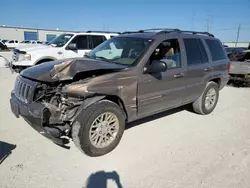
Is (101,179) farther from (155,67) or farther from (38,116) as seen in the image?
(155,67)

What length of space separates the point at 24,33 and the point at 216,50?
62.0 metres

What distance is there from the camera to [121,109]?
342 cm

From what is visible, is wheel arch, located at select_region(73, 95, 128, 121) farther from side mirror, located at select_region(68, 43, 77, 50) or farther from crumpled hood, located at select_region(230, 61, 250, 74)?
crumpled hood, located at select_region(230, 61, 250, 74)

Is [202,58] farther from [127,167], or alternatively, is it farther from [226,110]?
[127,167]

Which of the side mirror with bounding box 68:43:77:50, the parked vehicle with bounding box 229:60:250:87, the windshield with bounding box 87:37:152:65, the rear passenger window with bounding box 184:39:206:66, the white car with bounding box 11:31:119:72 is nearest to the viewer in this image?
the windshield with bounding box 87:37:152:65

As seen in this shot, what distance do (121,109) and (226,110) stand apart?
3.67m

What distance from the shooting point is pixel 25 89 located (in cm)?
325

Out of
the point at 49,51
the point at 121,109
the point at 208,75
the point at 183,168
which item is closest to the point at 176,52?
the point at 208,75

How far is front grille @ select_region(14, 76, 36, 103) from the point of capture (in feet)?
10.2

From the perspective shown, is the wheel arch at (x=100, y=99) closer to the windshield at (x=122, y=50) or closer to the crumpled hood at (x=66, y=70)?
the crumpled hood at (x=66, y=70)

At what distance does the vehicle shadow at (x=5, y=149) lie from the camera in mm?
3102

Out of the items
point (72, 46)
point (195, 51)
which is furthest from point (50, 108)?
point (72, 46)

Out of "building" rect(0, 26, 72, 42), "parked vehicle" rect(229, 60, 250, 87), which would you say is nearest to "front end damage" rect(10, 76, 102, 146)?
"parked vehicle" rect(229, 60, 250, 87)

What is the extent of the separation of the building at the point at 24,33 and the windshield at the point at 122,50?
59.2m
